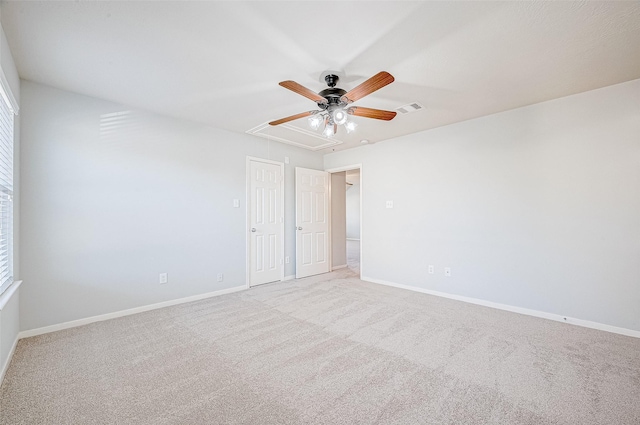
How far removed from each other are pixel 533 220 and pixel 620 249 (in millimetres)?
742

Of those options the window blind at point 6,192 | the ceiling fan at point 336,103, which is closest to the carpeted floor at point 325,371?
the window blind at point 6,192

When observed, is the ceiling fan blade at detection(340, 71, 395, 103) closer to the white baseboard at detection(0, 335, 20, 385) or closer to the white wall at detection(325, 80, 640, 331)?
the white wall at detection(325, 80, 640, 331)

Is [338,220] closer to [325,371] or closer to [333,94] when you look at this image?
[333,94]

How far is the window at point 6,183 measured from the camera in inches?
82.1

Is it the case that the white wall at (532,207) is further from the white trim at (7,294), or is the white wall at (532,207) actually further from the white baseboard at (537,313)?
the white trim at (7,294)

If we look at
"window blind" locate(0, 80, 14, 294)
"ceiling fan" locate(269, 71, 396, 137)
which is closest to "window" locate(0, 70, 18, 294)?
"window blind" locate(0, 80, 14, 294)

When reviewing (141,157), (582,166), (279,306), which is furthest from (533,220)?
(141,157)

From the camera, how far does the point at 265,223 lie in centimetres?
463

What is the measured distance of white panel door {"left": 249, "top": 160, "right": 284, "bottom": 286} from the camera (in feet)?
14.6

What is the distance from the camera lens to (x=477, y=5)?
1.70 metres

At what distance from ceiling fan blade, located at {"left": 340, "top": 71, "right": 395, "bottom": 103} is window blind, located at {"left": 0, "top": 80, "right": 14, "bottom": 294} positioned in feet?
8.48

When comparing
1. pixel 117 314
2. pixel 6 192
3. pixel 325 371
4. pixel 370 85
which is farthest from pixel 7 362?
pixel 370 85

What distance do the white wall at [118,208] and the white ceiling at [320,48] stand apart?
0.43 m

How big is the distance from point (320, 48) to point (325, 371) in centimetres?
247
